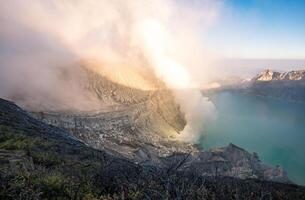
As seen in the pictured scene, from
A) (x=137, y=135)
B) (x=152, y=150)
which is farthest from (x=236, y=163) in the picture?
(x=137, y=135)

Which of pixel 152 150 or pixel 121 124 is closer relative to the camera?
pixel 152 150

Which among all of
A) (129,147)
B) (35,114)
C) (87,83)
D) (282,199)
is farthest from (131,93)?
(282,199)

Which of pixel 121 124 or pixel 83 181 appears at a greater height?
pixel 121 124

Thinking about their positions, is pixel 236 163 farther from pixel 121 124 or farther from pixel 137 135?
pixel 121 124

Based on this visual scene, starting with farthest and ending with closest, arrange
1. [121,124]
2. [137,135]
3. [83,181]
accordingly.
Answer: [137,135], [121,124], [83,181]

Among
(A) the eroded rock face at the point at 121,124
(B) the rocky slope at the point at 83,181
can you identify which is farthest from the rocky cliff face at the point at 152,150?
(B) the rocky slope at the point at 83,181

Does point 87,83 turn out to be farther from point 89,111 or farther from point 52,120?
point 52,120

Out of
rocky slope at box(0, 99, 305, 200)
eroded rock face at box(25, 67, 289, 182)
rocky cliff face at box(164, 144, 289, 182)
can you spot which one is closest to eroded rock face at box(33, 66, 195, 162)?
eroded rock face at box(25, 67, 289, 182)

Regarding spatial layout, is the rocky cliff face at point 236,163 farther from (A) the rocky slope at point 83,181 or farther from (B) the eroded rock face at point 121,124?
(A) the rocky slope at point 83,181

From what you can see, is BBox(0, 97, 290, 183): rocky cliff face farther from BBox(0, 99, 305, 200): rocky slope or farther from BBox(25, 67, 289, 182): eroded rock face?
BBox(0, 99, 305, 200): rocky slope

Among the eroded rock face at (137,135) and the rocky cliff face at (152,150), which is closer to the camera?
the rocky cliff face at (152,150)

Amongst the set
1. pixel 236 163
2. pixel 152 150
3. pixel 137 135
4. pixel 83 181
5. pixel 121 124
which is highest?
pixel 121 124
